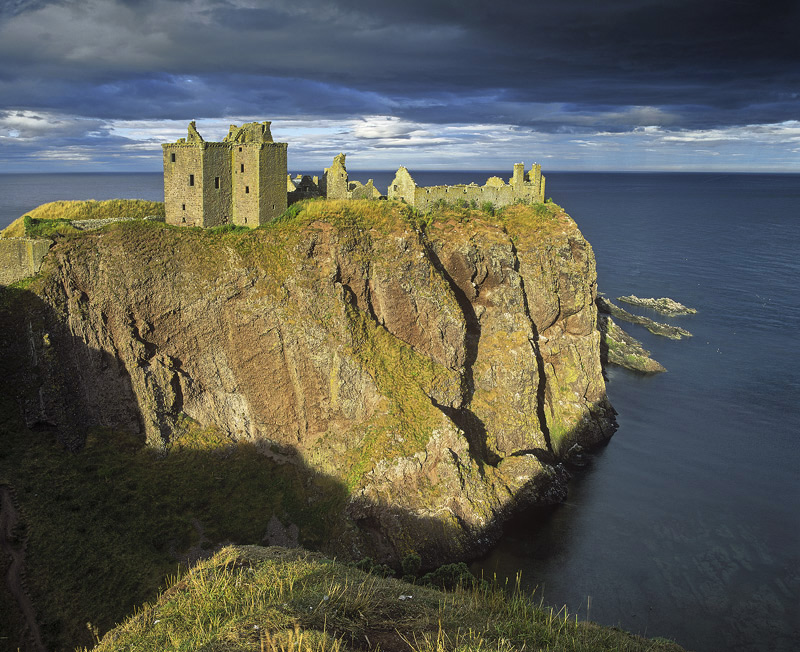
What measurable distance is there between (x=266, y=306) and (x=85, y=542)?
834 inches

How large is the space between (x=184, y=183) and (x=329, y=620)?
147 ft

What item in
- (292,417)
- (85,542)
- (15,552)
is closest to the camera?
(15,552)

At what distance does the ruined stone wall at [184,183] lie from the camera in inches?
2115

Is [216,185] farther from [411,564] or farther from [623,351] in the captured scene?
[623,351]

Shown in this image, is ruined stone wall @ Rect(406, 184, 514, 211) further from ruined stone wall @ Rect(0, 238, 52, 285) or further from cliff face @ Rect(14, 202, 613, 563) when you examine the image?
ruined stone wall @ Rect(0, 238, 52, 285)

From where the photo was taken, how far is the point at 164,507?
45.4 metres

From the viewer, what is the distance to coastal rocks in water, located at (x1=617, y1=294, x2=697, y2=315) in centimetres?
10781

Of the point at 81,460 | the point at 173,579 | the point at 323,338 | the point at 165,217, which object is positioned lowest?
the point at 173,579

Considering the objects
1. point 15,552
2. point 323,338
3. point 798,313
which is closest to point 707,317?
point 798,313

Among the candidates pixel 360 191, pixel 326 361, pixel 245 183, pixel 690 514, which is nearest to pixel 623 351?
pixel 690 514

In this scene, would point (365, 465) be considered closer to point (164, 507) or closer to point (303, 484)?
point (303, 484)

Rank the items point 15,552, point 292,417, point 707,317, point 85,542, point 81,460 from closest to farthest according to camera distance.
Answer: point 15,552, point 85,542, point 81,460, point 292,417, point 707,317

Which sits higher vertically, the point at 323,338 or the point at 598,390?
the point at 323,338

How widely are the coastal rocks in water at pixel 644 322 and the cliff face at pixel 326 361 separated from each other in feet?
151
